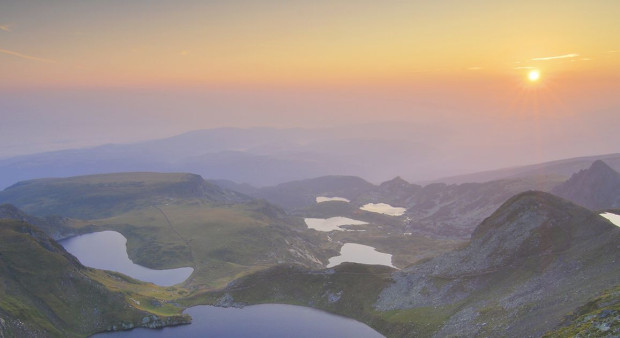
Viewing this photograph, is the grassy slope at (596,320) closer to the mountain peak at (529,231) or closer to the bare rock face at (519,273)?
the bare rock face at (519,273)

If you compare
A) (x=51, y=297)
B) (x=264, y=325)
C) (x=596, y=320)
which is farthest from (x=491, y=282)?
(x=51, y=297)

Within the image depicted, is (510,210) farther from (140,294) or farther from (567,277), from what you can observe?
(140,294)

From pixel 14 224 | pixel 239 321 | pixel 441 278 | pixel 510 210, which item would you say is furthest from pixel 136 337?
pixel 510 210

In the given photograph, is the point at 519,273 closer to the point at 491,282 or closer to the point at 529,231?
the point at 491,282

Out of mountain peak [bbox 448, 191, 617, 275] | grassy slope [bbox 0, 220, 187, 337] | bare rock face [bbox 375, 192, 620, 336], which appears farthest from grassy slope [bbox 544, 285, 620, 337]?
grassy slope [bbox 0, 220, 187, 337]

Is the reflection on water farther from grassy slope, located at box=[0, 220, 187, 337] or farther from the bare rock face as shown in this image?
the bare rock face
